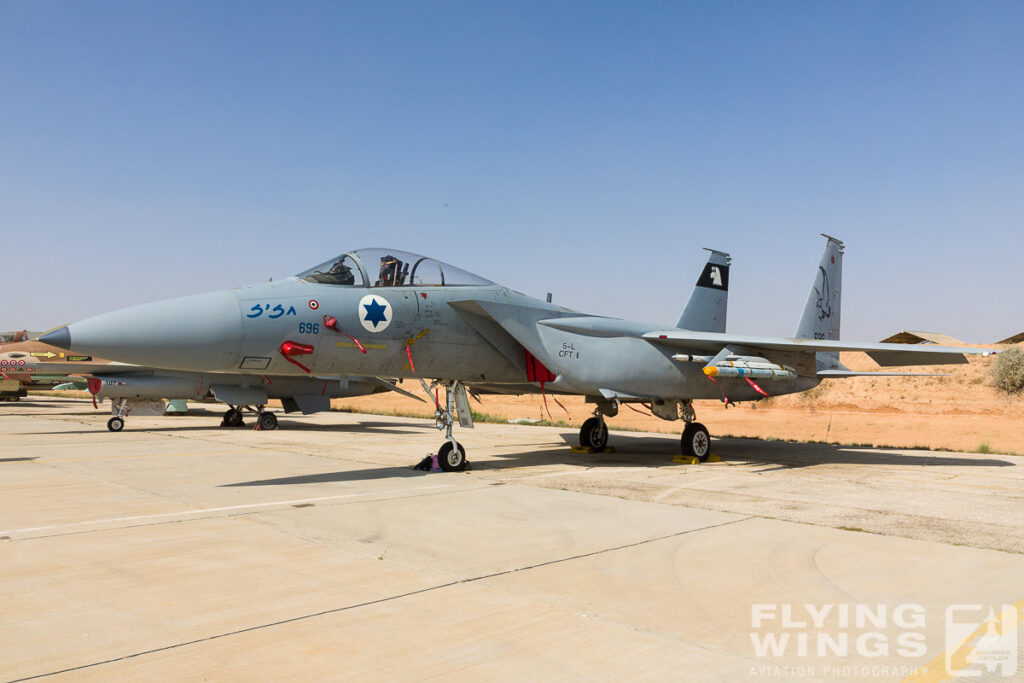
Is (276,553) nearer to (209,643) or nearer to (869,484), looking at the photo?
(209,643)

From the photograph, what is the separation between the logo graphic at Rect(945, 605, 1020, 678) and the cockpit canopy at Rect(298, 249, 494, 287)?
7.06 m

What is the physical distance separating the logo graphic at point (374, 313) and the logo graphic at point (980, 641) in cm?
675

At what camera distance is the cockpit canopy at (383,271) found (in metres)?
8.82

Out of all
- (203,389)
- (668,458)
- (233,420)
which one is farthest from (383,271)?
(233,420)

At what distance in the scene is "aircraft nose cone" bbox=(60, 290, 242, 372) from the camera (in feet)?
22.6

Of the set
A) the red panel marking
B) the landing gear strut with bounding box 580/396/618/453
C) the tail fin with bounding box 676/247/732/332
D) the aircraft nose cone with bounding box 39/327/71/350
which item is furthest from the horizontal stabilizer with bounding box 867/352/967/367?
the aircraft nose cone with bounding box 39/327/71/350

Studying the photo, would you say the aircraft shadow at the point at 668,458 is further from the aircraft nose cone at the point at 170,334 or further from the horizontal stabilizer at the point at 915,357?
the aircraft nose cone at the point at 170,334

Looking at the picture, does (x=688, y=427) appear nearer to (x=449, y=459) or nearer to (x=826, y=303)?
(x=449, y=459)

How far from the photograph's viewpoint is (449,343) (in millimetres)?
9812

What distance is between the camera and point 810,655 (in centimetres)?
336

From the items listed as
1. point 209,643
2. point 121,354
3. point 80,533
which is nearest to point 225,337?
point 121,354

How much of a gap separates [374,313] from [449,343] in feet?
4.34

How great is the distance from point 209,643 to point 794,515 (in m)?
5.68

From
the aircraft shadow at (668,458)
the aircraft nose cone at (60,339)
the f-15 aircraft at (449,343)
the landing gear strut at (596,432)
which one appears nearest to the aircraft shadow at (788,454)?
the aircraft shadow at (668,458)
